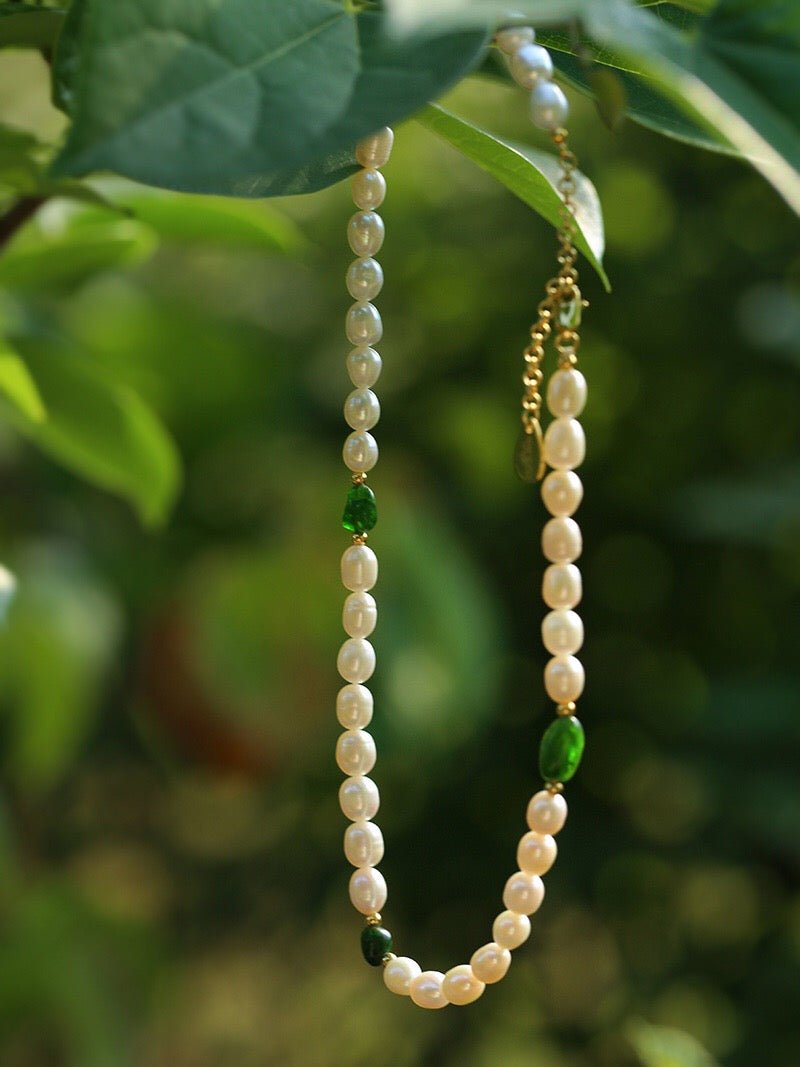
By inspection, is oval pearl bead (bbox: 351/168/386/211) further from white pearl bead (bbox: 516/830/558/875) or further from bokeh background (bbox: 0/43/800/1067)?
bokeh background (bbox: 0/43/800/1067)

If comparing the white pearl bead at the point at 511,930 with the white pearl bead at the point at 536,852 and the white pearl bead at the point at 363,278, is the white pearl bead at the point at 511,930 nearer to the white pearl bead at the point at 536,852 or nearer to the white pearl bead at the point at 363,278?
the white pearl bead at the point at 536,852

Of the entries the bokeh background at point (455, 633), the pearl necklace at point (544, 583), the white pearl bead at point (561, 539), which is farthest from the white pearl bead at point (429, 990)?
the bokeh background at point (455, 633)

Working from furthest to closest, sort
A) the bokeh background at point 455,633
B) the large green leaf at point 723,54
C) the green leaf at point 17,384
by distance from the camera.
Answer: the bokeh background at point 455,633, the green leaf at point 17,384, the large green leaf at point 723,54

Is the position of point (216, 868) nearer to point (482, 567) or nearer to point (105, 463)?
point (482, 567)

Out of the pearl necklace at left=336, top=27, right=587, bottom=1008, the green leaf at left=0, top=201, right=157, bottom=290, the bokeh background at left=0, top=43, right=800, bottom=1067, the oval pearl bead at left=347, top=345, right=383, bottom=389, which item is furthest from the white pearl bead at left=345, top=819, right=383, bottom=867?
the bokeh background at left=0, top=43, right=800, bottom=1067

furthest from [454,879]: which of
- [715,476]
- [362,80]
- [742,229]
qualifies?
[362,80]

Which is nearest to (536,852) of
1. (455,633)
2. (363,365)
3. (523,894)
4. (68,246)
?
(523,894)
